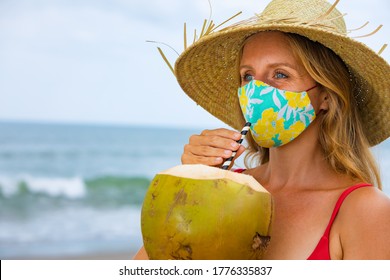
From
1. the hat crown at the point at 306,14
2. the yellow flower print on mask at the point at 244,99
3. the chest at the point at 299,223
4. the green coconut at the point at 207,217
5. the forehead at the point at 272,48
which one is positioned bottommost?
the green coconut at the point at 207,217

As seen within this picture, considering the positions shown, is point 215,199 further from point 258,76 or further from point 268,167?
point 268,167

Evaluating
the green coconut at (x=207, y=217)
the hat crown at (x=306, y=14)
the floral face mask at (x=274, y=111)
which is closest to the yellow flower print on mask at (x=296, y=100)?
the floral face mask at (x=274, y=111)

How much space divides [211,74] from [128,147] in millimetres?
19542

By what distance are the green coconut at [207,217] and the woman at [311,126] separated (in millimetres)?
336

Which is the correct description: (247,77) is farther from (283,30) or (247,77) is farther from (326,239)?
(326,239)

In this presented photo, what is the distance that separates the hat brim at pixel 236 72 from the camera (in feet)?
6.79

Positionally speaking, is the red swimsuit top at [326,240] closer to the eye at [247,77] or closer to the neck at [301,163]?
the neck at [301,163]

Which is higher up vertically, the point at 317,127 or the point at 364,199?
the point at 317,127

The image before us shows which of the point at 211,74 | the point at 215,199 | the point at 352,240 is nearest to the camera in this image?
the point at 215,199

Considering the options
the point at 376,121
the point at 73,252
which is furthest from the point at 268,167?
the point at 73,252

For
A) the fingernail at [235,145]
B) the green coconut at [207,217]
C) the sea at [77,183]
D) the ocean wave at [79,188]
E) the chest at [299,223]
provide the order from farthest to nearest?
1. the ocean wave at [79,188]
2. the sea at [77,183]
3. the chest at [299,223]
4. the fingernail at [235,145]
5. the green coconut at [207,217]

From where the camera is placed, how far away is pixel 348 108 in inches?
86.4

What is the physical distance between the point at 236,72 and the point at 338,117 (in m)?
0.50

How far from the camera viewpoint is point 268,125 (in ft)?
6.56
